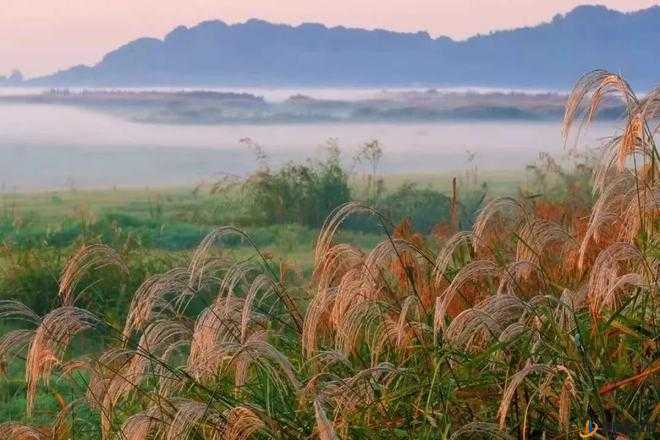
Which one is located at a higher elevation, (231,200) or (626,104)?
(626,104)

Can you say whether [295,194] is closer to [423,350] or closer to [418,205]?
[418,205]

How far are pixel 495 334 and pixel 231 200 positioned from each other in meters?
9.24

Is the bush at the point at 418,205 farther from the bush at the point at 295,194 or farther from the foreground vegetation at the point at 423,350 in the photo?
the foreground vegetation at the point at 423,350

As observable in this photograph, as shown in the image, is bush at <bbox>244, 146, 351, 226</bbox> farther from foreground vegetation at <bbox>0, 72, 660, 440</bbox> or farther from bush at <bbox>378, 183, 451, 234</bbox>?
foreground vegetation at <bbox>0, 72, 660, 440</bbox>

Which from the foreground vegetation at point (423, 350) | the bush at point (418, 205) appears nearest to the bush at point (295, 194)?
the bush at point (418, 205)

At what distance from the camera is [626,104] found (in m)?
3.28

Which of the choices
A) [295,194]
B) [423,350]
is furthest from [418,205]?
[423,350]

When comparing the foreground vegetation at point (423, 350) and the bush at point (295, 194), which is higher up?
the foreground vegetation at point (423, 350)

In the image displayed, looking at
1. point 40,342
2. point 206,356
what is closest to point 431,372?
point 206,356

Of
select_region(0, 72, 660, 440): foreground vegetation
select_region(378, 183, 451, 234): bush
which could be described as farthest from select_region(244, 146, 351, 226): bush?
select_region(0, 72, 660, 440): foreground vegetation

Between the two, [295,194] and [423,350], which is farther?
[295,194]

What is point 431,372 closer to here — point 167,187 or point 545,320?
point 545,320

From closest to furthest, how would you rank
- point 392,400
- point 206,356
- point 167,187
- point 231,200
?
point 206,356 < point 392,400 < point 231,200 < point 167,187

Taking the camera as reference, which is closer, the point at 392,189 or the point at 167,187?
the point at 392,189
